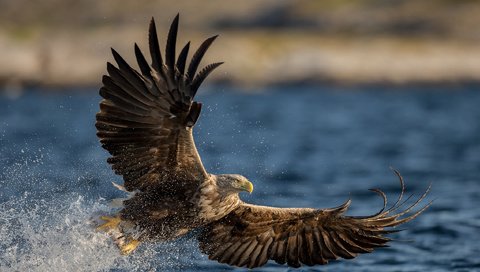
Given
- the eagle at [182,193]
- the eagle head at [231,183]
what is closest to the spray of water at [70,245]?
the eagle at [182,193]

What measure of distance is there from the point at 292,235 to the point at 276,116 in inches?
954

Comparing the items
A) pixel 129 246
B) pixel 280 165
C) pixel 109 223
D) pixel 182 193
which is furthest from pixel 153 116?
pixel 280 165

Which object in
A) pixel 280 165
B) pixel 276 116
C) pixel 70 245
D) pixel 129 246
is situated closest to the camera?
pixel 129 246

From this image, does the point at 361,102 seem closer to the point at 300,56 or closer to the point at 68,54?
the point at 300,56

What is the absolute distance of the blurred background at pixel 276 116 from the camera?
10242 millimetres

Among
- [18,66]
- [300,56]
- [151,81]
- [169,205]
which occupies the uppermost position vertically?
[300,56]

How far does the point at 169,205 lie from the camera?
28.3 feet

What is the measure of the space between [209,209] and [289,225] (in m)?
0.97

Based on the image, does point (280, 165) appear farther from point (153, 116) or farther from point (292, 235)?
point (153, 116)

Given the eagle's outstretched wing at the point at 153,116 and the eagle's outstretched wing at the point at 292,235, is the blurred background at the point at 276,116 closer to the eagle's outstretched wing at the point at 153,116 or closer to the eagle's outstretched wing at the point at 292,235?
the eagle's outstretched wing at the point at 292,235

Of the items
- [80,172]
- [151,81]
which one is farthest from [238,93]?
[151,81]

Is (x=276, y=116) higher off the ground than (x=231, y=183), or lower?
higher

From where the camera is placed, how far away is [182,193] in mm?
8555

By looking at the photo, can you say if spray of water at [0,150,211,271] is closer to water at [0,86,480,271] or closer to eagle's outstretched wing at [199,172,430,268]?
water at [0,86,480,271]
